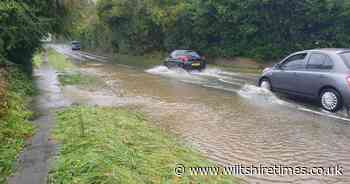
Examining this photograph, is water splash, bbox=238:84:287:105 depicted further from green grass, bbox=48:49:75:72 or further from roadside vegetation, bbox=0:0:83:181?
green grass, bbox=48:49:75:72

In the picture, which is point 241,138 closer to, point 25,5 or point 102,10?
point 25,5

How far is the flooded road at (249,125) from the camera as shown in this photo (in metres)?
5.35

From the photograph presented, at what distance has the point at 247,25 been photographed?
2378 centimetres

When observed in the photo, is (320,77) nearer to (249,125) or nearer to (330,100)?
(330,100)

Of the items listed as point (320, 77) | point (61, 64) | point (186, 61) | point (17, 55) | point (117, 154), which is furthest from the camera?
point (61, 64)

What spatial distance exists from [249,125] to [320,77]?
9.14 feet

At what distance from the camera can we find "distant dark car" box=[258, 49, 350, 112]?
819cm

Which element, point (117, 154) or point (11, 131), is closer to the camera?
point (117, 154)

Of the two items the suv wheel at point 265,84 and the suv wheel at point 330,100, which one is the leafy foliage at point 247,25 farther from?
the suv wheel at point 330,100

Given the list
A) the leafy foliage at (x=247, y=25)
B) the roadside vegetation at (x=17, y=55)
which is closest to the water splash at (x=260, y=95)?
the roadside vegetation at (x=17, y=55)

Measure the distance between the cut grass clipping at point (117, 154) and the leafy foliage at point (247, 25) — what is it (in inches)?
698

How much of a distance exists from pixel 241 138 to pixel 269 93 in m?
5.12

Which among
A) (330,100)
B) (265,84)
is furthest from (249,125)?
(265,84)

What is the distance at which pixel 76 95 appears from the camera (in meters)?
11.7
